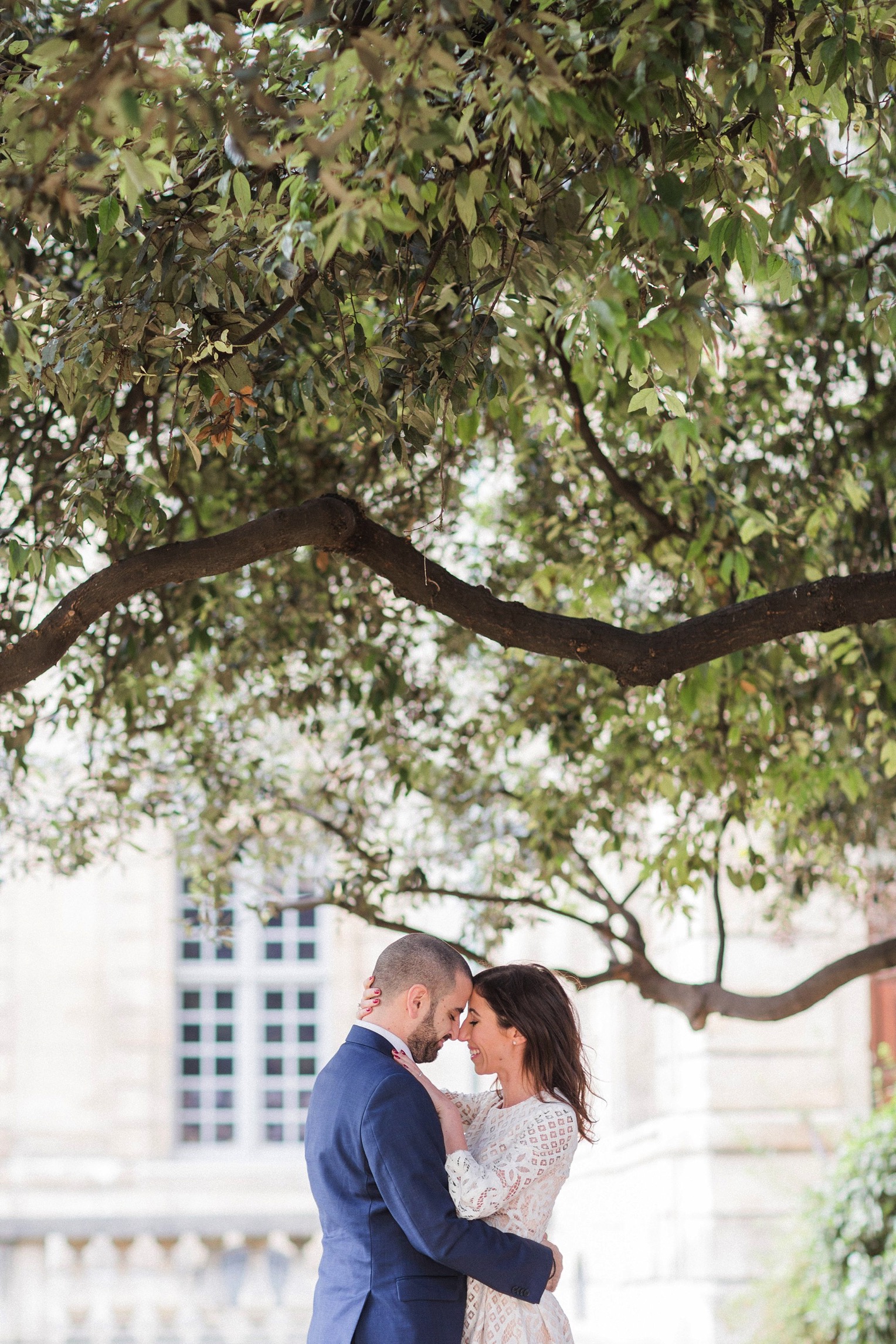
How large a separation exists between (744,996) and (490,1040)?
2.35 meters

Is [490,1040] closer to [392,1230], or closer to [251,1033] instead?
[392,1230]

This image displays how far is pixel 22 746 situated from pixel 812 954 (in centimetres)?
748

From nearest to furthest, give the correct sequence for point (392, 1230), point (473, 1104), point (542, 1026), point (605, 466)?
point (392, 1230)
point (542, 1026)
point (473, 1104)
point (605, 466)

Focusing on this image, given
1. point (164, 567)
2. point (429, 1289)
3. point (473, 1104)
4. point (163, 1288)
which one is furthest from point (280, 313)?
point (163, 1288)

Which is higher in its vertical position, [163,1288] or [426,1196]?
[426,1196]

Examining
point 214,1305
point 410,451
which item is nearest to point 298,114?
point 410,451

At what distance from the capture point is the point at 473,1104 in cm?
371

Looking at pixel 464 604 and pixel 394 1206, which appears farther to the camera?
pixel 464 604

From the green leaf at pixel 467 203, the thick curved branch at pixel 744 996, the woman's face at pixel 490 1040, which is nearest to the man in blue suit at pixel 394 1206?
the woman's face at pixel 490 1040

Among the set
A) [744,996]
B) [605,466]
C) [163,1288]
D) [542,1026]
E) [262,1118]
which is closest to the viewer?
[542,1026]

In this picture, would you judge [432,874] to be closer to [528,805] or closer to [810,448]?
[528,805]

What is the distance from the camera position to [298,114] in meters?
2.39

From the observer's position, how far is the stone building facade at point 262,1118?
9.02 meters

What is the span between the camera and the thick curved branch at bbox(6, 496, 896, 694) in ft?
10.3
